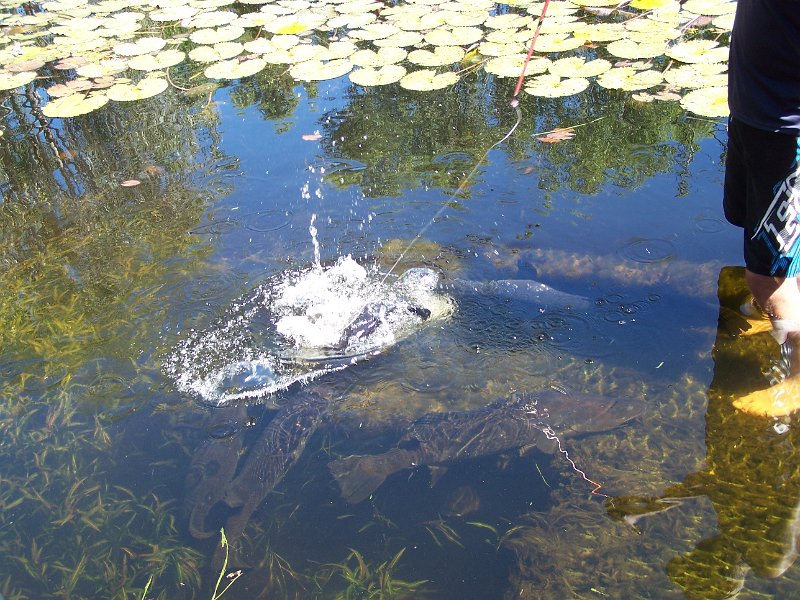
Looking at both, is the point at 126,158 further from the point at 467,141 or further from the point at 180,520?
the point at 180,520

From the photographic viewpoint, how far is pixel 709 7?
226 inches

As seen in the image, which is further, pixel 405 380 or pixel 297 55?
pixel 297 55

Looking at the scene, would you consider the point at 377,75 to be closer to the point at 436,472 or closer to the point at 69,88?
the point at 69,88

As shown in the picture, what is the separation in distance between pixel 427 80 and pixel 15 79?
341 cm

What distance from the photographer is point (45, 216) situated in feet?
13.2

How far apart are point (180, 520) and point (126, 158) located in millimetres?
3013

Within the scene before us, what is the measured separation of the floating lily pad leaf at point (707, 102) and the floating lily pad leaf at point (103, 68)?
14.4 ft

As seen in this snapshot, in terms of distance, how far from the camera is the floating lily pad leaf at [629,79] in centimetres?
471

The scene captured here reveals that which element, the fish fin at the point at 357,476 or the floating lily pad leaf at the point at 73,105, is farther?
the floating lily pad leaf at the point at 73,105

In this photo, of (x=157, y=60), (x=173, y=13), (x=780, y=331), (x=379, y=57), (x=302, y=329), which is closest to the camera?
(x=780, y=331)

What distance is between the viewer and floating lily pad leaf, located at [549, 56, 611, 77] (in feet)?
16.2

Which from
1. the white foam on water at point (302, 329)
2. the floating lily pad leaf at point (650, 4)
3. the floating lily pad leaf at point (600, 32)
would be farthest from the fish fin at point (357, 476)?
the floating lily pad leaf at point (650, 4)

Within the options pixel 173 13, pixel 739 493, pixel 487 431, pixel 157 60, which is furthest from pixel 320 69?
pixel 739 493

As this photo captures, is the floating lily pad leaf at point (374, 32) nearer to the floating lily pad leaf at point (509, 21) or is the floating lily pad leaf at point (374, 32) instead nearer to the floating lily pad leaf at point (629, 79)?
the floating lily pad leaf at point (509, 21)
